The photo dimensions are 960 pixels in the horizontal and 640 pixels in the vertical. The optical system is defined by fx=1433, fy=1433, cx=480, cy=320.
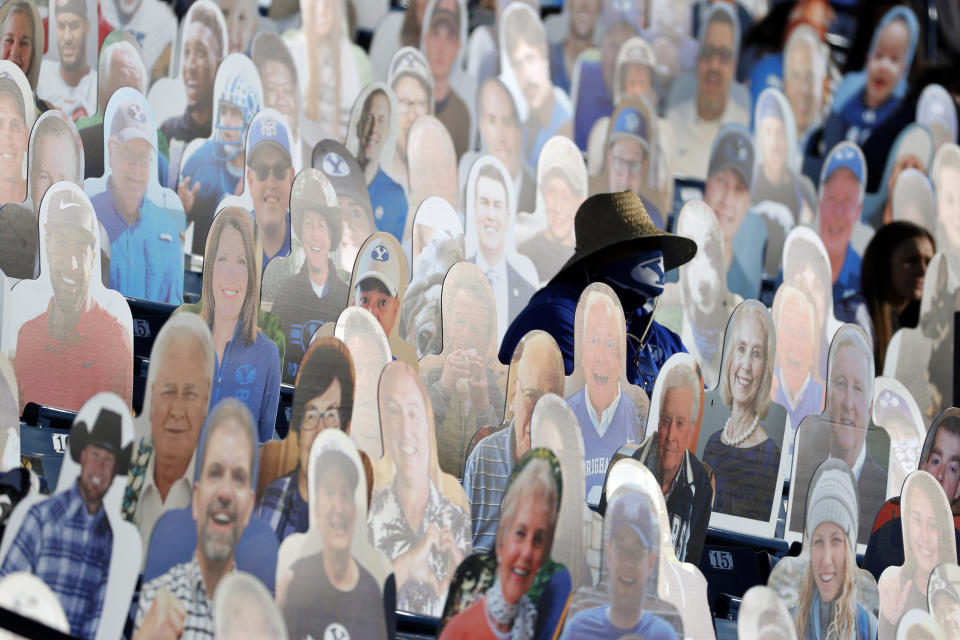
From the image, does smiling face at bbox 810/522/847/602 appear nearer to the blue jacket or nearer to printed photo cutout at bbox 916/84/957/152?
the blue jacket

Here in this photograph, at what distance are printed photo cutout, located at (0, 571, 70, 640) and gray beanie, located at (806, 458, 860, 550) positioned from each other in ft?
6.76

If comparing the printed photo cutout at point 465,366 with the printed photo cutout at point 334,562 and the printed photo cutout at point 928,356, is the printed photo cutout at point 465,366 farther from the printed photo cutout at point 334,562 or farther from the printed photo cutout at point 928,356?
the printed photo cutout at point 928,356

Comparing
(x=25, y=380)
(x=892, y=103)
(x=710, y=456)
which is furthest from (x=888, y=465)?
(x=892, y=103)

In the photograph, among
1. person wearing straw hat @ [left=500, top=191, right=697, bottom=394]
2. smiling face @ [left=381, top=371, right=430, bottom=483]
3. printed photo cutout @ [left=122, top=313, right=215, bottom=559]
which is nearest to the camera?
printed photo cutout @ [left=122, top=313, right=215, bottom=559]

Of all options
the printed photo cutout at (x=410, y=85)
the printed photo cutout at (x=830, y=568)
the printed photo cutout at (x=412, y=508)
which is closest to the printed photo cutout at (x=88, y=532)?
the printed photo cutout at (x=412, y=508)

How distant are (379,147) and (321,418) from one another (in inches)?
78.1

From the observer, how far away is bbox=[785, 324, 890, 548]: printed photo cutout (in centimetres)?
450

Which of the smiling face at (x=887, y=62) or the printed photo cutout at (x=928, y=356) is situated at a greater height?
the smiling face at (x=887, y=62)

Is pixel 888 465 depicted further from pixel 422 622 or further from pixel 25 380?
pixel 25 380

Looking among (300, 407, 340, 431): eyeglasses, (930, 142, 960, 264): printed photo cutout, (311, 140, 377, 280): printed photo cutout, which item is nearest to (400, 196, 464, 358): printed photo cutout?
(311, 140, 377, 280): printed photo cutout

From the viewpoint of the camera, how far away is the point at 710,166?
6254mm

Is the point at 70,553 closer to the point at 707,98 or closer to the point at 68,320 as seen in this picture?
the point at 68,320

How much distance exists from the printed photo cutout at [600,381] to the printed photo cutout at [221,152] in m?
1.29

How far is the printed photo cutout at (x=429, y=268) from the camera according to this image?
455 centimetres
